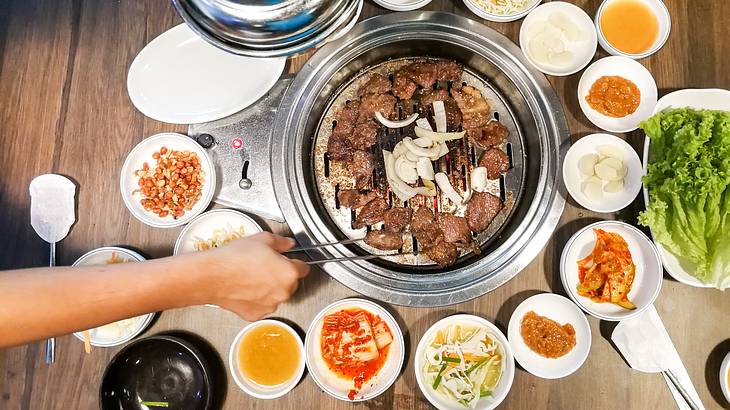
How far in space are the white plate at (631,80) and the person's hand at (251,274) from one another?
6.44 ft

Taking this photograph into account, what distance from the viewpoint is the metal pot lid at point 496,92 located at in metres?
2.95

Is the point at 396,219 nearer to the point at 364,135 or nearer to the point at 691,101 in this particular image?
the point at 364,135

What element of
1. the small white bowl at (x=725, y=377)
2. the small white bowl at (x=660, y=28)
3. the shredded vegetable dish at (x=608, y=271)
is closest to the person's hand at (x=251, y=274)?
the shredded vegetable dish at (x=608, y=271)

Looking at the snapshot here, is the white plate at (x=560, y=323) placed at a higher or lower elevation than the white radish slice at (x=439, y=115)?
lower

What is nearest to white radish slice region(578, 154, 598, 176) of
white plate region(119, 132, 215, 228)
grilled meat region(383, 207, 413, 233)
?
grilled meat region(383, 207, 413, 233)

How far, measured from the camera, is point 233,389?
9.65ft

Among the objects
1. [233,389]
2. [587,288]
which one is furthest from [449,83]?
[233,389]

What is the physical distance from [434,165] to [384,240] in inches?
23.5

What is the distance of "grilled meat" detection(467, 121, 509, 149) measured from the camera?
321cm

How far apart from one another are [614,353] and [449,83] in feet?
6.34

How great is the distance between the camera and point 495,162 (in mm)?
3164

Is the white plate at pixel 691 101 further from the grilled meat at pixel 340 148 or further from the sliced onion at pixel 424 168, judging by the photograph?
the grilled meat at pixel 340 148

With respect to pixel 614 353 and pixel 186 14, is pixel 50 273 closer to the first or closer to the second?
pixel 186 14

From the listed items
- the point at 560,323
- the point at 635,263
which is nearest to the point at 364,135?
the point at 560,323
